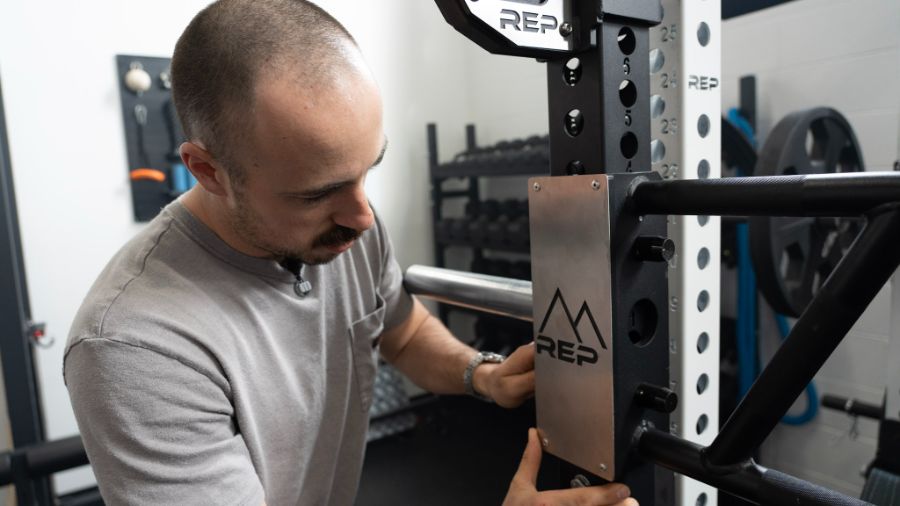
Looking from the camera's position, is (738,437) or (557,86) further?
(557,86)

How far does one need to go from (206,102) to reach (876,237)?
2.31 feet

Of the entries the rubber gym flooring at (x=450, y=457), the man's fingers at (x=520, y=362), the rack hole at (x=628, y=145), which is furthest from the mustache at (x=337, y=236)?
the rubber gym flooring at (x=450, y=457)

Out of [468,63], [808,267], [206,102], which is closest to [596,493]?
[206,102]

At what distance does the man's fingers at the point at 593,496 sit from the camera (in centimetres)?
57

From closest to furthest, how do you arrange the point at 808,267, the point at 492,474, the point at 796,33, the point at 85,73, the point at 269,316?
the point at 269,316 → the point at 808,267 → the point at 796,33 → the point at 85,73 → the point at 492,474

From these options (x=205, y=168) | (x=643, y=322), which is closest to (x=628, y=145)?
(x=643, y=322)

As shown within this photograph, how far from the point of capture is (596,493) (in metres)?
0.58

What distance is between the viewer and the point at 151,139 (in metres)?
2.38

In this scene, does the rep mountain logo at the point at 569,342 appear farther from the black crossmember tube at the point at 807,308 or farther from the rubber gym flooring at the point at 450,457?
the rubber gym flooring at the point at 450,457

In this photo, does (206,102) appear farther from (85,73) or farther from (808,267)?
(85,73)

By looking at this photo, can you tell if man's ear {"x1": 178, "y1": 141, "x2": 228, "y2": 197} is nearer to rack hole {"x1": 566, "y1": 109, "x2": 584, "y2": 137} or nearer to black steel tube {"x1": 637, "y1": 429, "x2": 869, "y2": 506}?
rack hole {"x1": 566, "y1": 109, "x2": 584, "y2": 137}

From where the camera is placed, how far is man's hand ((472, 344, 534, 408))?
76 cm

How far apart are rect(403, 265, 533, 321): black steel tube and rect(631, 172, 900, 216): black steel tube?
268 mm

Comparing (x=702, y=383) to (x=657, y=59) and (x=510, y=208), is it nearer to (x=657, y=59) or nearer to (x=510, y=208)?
(x=657, y=59)
